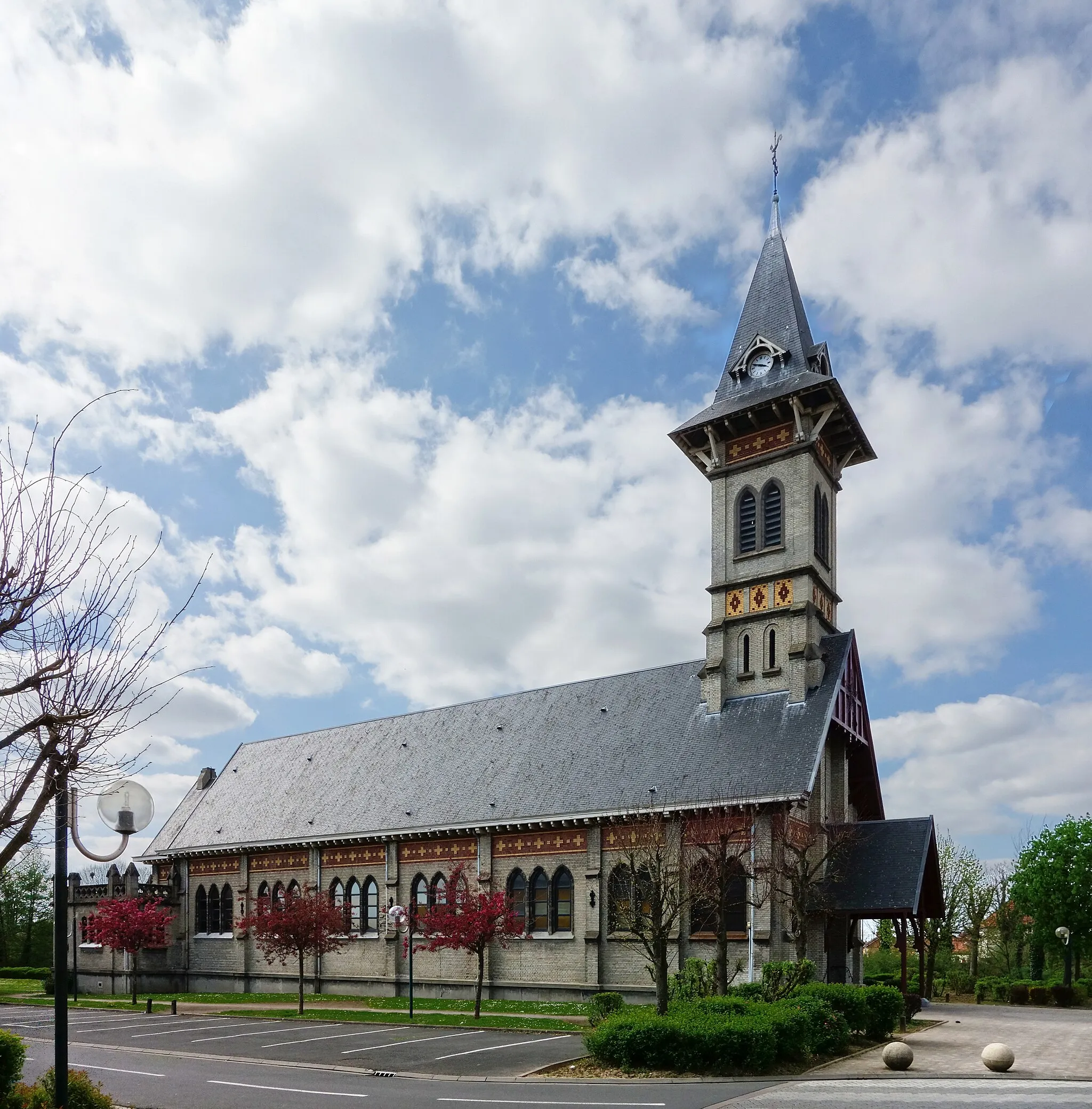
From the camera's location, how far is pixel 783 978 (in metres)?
24.9

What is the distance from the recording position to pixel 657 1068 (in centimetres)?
1845

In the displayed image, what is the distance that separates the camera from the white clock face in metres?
39.3

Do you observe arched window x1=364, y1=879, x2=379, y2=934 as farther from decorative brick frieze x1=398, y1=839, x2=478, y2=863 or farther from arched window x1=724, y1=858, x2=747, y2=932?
arched window x1=724, y1=858, x2=747, y2=932

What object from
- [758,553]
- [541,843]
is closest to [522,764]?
[541,843]

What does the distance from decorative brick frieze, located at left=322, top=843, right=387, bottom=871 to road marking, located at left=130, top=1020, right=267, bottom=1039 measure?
9.71 meters

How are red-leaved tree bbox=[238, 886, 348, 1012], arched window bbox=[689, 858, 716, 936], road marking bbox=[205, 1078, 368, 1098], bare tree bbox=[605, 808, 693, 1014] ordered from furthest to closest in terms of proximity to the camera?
1. red-leaved tree bbox=[238, 886, 348, 1012]
2. arched window bbox=[689, 858, 716, 936]
3. bare tree bbox=[605, 808, 693, 1014]
4. road marking bbox=[205, 1078, 368, 1098]

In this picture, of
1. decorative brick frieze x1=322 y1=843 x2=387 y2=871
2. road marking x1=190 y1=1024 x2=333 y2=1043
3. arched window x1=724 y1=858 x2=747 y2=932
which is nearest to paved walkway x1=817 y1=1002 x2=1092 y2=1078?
arched window x1=724 y1=858 x2=747 y2=932

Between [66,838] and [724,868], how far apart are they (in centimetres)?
1823

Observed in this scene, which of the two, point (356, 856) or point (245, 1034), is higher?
point (356, 856)

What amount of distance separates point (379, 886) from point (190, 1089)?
22695 mm

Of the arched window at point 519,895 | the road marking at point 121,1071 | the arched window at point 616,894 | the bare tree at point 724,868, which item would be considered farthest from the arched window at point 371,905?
the road marking at point 121,1071

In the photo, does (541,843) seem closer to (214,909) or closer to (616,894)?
(616,894)

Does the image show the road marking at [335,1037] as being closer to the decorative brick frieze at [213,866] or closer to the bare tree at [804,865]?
the bare tree at [804,865]

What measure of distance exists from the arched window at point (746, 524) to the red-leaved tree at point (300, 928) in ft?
63.3
